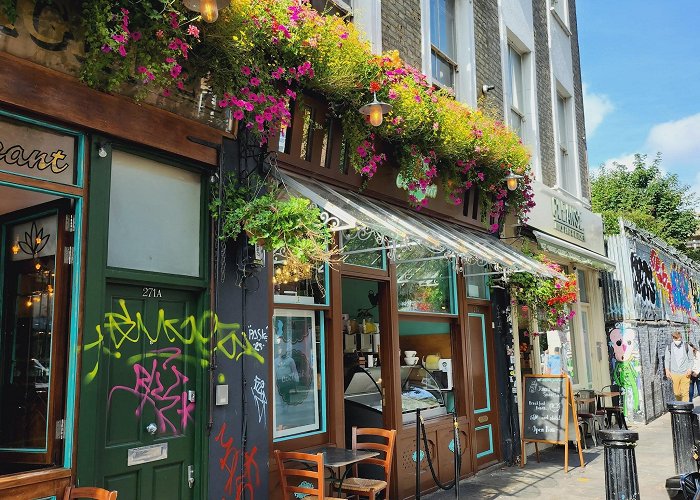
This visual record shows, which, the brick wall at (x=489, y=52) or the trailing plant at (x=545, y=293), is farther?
the brick wall at (x=489, y=52)

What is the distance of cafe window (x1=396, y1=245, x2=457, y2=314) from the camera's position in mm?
8617

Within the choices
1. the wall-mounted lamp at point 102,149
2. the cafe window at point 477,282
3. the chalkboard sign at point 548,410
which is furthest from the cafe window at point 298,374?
the chalkboard sign at point 548,410

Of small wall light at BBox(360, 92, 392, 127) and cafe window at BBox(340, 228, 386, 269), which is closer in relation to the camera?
small wall light at BBox(360, 92, 392, 127)

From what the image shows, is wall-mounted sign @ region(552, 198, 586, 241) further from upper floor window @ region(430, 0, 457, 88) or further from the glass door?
the glass door

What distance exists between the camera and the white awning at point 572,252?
1185 cm

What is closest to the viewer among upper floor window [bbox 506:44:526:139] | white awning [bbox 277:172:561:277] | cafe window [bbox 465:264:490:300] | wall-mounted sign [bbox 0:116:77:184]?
wall-mounted sign [bbox 0:116:77:184]

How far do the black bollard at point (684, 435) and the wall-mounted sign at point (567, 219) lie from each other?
5789 millimetres

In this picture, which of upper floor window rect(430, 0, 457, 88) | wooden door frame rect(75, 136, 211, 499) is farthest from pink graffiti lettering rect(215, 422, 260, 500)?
upper floor window rect(430, 0, 457, 88)

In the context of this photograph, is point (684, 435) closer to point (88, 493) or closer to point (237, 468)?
point (237, 468)

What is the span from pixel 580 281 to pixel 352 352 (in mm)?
8388

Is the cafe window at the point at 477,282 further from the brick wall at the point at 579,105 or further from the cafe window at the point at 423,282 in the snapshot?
the brick wall at the point at 579,105

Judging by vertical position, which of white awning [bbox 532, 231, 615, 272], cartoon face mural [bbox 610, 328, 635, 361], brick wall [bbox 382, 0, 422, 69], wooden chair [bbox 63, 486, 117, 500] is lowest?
wooden chair [bbox 63, 486, 117, 500]

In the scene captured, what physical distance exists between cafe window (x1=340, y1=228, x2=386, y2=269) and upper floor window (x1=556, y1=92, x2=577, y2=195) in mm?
8006

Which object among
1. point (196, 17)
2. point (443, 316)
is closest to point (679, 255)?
point (443, 316)
